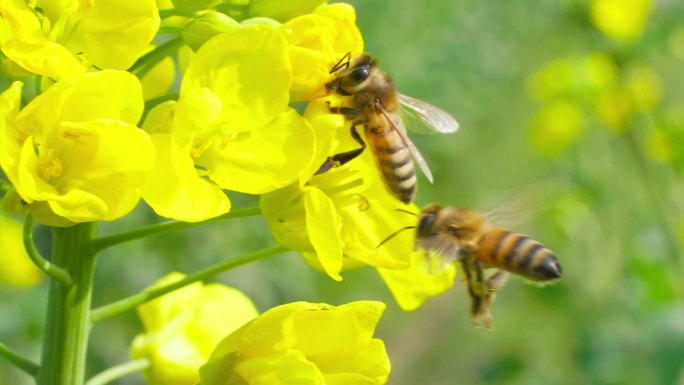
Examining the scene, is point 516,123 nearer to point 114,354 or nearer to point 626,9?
point 626,9

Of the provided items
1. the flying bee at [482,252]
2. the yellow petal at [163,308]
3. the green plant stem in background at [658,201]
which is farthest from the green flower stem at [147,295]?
the green plant stem in background at [658,201]

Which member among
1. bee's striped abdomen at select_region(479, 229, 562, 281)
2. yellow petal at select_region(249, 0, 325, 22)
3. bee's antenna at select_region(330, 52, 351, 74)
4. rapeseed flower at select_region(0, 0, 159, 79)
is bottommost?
bee's striped abdomen at select_region(479, 229, 562, 281)

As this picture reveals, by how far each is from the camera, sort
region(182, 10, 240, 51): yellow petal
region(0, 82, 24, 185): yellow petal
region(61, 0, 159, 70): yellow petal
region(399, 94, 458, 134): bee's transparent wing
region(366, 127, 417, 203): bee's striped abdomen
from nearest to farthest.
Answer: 1. region(0, 82, 24, 185): yellow petal
2. region(61, 0, 159, 70): yellow petal
3. region(182, 10, 240, 51): yellow petal
4. region(366, 127, 417, 203): bee's striped abdomen
5. region(399, 94, 458, 134): bee's transparent wing

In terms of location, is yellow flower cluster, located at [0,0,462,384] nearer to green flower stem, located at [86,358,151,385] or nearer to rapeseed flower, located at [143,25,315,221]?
rapeseed flower, located at [143,25,315,221]

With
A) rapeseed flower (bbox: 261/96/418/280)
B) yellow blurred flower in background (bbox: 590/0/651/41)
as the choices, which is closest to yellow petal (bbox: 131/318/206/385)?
rapeseed flower (bbox: 261/96/418/280)

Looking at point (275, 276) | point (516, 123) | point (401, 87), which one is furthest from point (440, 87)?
point (516, 123)

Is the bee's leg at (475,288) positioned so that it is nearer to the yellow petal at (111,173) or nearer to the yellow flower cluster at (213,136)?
the yellow flower cluster at (213,136)

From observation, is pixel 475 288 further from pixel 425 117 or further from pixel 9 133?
pixel 9 133

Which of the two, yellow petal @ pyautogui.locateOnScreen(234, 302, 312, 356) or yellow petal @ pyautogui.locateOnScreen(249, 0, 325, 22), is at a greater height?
yellow petal @ pyautogui.locateOnScreen(249, 0, 325, 22)
